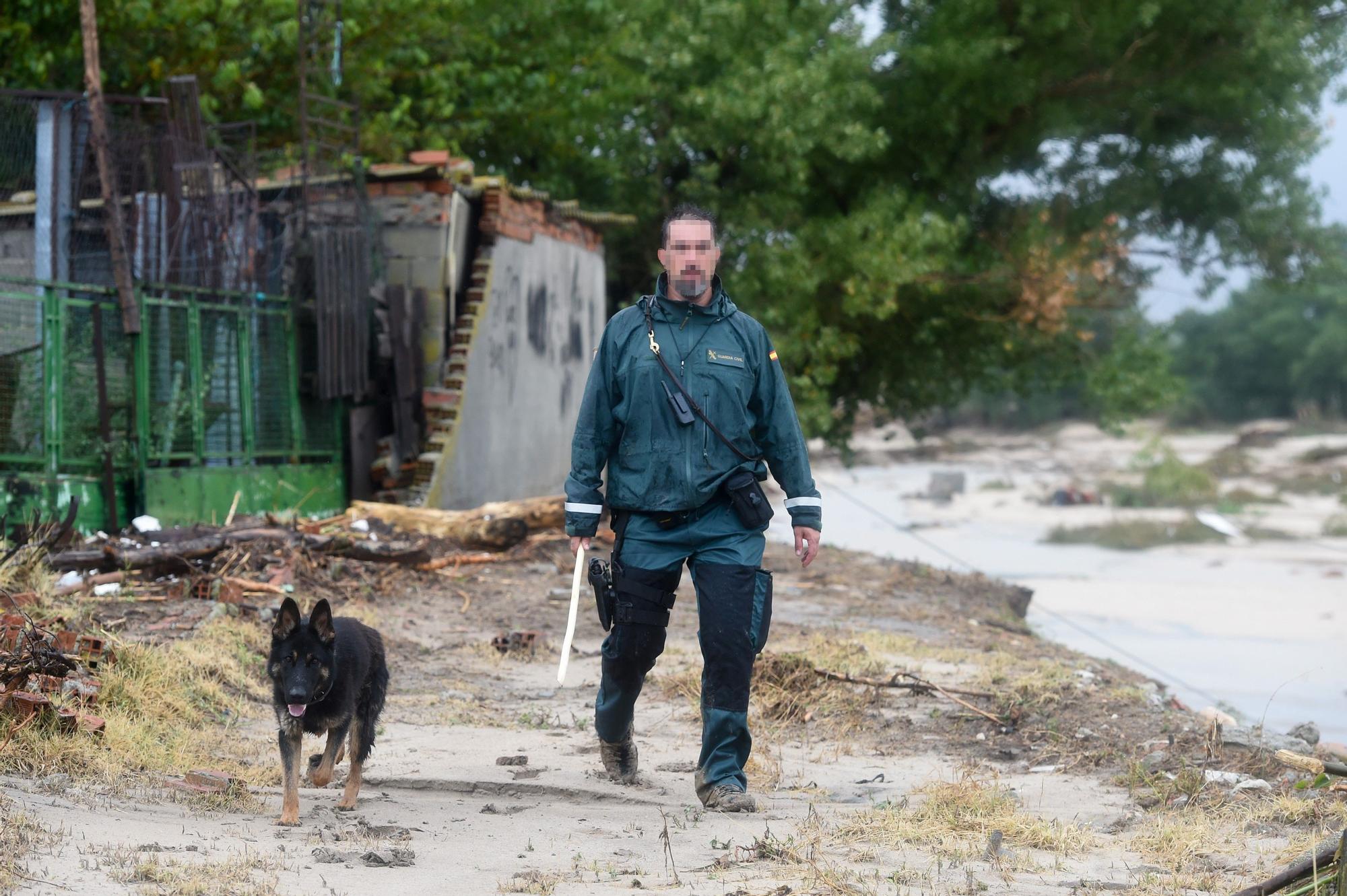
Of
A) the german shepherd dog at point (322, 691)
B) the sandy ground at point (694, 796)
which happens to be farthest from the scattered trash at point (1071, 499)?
the german shepherd dog at point (322, 691)

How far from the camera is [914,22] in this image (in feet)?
60.7

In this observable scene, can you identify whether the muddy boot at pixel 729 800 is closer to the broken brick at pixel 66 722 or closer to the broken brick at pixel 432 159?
the broken brick at pixel 66 722

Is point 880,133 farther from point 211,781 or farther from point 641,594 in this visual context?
point 211,781

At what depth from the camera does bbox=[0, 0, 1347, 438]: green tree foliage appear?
16656 mm

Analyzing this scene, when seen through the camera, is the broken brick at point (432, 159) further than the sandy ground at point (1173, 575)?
Yes

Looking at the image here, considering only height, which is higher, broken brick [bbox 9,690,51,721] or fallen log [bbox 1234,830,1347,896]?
fallen log [bbox 1234,830,1347,896]

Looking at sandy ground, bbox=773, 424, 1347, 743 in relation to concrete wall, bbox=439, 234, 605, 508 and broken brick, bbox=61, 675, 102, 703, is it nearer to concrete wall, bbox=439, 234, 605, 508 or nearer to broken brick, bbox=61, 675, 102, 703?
concrete wall, bbox=439, 234, 605, 508

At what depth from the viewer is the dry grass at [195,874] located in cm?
349

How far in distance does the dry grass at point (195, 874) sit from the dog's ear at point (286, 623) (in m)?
0.88

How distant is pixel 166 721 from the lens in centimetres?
556

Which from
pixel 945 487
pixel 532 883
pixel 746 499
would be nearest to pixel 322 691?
pixel 532 883

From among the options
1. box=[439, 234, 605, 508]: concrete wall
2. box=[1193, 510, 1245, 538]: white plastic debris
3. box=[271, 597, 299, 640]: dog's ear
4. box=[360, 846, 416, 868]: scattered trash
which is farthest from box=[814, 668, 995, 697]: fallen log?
box=[1193, 510, 1245, 538]: white plastic debris

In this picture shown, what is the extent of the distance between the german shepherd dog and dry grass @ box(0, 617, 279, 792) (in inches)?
19.5

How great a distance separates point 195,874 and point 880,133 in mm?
14196
